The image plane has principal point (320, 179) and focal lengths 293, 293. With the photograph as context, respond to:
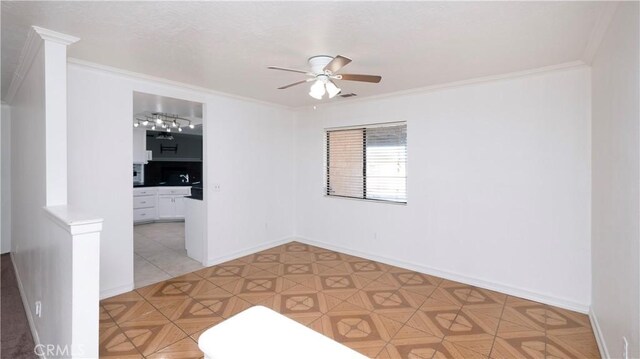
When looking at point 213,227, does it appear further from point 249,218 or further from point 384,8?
point 384,8

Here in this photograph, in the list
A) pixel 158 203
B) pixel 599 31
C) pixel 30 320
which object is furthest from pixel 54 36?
pixel 158 203

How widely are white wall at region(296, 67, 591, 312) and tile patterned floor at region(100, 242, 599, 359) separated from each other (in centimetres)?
29

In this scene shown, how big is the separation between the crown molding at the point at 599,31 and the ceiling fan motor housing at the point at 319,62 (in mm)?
1830

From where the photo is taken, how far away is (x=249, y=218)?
14.7 feet

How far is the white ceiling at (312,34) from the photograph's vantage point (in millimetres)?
1836

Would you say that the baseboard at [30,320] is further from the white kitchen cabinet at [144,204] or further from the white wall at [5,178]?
the white kitchen cabinet at [144,204]

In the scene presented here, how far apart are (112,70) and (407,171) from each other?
3.54m

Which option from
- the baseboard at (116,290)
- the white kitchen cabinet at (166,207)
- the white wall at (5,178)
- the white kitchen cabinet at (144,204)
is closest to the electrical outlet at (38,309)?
the baseboard at (116,290)

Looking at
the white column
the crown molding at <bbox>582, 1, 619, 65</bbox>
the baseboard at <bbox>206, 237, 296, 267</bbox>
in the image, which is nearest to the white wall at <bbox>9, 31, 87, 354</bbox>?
the white column

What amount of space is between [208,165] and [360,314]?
8.62 ft

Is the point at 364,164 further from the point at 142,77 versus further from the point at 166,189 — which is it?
the point at 166,189

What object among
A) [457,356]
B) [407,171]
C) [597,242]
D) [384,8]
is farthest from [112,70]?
[597,242]

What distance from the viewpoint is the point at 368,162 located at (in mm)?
4359
